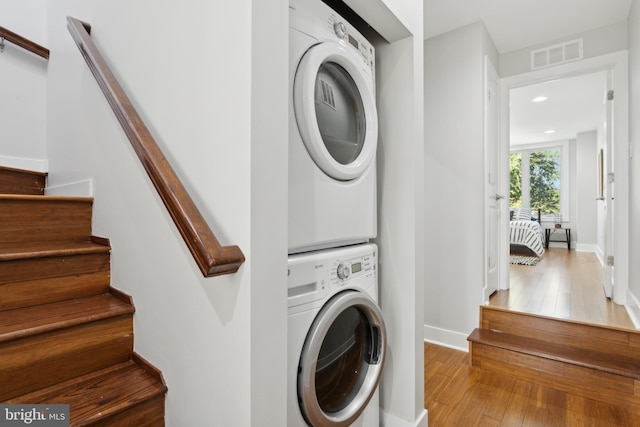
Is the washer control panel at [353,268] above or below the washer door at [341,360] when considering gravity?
above

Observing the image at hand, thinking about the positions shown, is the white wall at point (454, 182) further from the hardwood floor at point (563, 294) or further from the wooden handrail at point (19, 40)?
the wooden handrail at point (19, 40)

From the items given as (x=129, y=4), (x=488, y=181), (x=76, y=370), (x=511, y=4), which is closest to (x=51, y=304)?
(x=76, y=370)

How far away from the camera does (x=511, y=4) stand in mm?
2482

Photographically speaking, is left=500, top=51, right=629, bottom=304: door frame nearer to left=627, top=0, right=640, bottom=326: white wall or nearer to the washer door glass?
left=627, top=0, right=640, bottom=326: white wall

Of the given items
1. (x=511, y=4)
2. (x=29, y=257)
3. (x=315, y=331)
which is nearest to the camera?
(x=315, y=331)

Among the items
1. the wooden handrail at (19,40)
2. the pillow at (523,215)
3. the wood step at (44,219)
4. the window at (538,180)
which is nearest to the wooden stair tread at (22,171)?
the wood step at (44,219)

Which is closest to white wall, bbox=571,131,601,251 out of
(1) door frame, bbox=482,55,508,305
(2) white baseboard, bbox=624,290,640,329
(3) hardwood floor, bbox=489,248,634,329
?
(3) hardwood floor, bbox=489,248,634,329

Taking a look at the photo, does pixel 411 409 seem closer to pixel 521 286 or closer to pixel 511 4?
pixel 521 286

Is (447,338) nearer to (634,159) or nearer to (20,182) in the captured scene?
(634,159)

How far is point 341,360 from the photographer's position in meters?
1.30

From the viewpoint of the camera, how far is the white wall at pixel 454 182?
2.61 metres

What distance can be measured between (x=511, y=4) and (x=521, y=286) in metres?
2.55

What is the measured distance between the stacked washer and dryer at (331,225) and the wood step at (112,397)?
0.46 m

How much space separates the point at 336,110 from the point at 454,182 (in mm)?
1793
